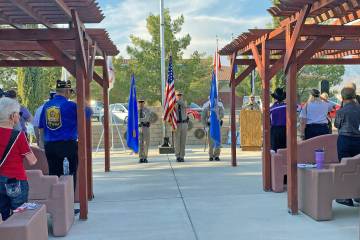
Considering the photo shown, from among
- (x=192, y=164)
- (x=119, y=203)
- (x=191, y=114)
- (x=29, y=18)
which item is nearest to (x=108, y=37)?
(x=29, y=18)

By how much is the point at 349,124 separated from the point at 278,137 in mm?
2453

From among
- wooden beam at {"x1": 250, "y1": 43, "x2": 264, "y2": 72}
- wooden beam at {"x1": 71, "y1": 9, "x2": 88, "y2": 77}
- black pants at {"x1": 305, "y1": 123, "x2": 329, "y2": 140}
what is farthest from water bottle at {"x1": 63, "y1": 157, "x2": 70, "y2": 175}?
black pants at {"x1": 305, "y1": 123, "x2": 329, "y2": 140}

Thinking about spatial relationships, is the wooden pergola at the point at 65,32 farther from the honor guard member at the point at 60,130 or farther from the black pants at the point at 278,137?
the black pants at the point at 278,137

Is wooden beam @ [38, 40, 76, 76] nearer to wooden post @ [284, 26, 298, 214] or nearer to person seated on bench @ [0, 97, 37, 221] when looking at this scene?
person seated on bench @ [0, 97, 37, 221]

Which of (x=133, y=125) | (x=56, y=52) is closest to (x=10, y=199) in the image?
(x=56, y=52)

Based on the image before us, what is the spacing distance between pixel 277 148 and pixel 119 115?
60.9 ft

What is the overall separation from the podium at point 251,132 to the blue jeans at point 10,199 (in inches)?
463

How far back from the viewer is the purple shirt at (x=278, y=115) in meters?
9.04

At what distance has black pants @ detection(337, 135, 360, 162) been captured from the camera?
22.4ft

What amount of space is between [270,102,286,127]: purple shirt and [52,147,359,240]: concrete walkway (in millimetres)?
1258

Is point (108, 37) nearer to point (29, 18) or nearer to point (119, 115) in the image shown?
point (29, 18)

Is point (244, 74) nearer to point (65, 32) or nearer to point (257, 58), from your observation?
point (257, 58)

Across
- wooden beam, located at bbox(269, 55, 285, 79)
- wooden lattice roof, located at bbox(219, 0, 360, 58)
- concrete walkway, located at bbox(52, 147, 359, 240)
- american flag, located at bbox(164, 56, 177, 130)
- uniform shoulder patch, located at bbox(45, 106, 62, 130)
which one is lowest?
concrete walkway, located at bbox(52, 147, 359, 240)

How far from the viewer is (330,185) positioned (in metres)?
6.37
